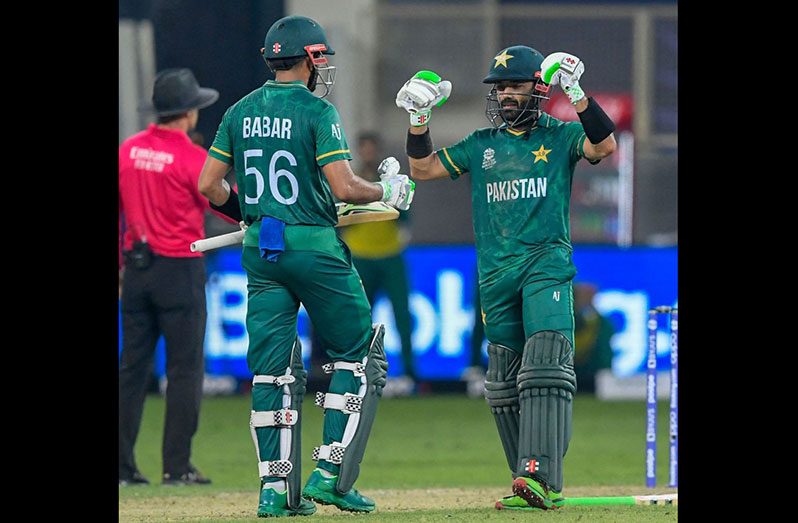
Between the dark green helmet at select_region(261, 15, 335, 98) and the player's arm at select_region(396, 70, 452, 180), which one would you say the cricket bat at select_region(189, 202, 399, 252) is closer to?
the player's arm at select_region(396, 70, 452, 180)

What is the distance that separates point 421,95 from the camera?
7863 mm

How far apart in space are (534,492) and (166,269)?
3.15 meters

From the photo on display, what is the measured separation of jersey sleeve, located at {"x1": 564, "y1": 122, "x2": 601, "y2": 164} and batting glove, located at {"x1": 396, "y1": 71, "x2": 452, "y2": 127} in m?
0.58

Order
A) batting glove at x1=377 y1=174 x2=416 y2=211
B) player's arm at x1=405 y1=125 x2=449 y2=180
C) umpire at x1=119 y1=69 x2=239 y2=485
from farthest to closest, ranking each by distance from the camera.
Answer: umpire at x1=119 y1=69 x2=239 y2=485 → player's arm at x1=405 y1=125 x2=449 y2=180 → batting glove at x1=377 y1=174 x2=416 y2=211

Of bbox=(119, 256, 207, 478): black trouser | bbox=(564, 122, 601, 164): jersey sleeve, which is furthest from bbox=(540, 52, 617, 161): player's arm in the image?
bbox=(119, 256, 207, 478): black trouser

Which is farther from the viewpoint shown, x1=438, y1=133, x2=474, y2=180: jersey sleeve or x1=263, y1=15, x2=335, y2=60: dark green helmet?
x1=438, y1=133, x2=474, y2=180: jersey sleeve

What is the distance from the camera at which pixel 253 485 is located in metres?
10.2

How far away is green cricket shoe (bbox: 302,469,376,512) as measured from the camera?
24.8 feet

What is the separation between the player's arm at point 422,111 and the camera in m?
7.88

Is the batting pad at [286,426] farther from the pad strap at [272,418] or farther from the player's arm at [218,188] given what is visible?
the player's arm at [218,188]

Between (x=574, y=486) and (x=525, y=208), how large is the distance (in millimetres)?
2504

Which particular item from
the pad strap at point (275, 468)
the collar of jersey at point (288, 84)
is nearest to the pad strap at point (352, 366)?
the pad strap at point (275, 468)

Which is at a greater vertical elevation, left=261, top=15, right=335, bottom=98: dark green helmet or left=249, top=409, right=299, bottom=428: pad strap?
left=261, top=15, right=335, bottom=98: dark green helmet

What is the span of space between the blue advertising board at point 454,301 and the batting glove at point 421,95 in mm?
6710
